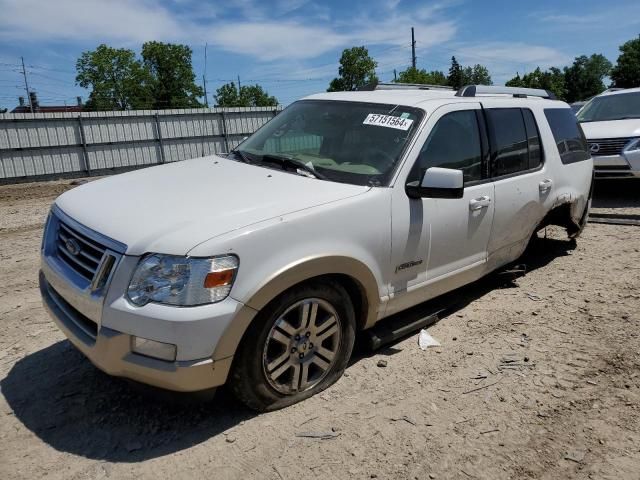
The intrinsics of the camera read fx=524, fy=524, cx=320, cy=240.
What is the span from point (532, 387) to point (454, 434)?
0.78 meters

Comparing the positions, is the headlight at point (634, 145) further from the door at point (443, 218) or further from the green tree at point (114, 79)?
the green tree at point (114, 79)

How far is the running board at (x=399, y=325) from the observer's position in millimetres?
3654

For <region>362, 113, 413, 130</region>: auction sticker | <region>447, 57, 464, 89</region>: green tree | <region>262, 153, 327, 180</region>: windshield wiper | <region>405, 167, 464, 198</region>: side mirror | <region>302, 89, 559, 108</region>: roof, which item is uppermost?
<region>447, 57, 464, 89</region>: green tree

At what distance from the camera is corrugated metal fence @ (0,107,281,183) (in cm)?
1582

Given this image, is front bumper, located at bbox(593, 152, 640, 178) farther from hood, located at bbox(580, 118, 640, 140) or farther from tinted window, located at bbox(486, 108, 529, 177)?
tinted window, located at bbox(486, 108, 529, 177)

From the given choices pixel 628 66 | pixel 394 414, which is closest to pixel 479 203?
pixel 394 414

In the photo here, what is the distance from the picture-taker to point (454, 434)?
2.91 meters

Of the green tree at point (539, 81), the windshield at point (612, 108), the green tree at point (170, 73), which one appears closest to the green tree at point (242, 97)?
the green tree at point (170, 73)

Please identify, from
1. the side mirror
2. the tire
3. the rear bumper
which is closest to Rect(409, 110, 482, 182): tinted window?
the side mirror

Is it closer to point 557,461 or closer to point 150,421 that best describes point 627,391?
point 557,461

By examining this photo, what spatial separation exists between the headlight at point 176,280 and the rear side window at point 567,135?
3.86 metres

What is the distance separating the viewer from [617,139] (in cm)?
871

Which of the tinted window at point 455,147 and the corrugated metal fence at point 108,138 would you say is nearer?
the tinted window at point 455,147

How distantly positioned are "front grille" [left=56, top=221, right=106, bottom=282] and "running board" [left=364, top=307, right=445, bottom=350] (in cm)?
185
